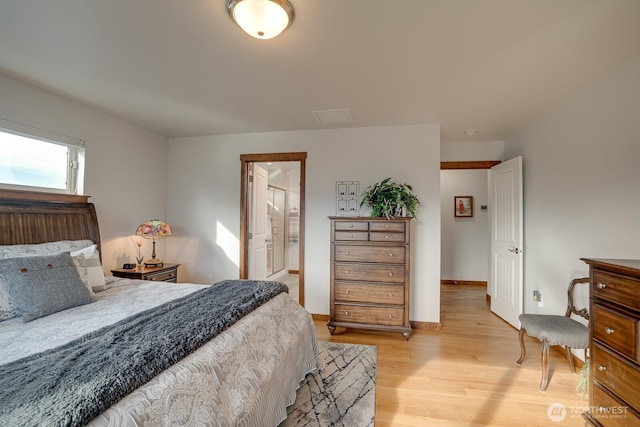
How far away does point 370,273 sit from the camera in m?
3.08

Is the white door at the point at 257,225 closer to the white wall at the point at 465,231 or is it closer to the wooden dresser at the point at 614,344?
the wooden dresser at the point at 614,344

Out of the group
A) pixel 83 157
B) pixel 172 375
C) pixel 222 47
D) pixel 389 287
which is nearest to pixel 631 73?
pixel 389 287

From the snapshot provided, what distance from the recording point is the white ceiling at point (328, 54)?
1547mm

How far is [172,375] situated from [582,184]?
3.33 meters

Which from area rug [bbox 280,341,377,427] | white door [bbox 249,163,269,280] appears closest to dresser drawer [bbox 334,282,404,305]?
area rug [bbox 280,341,377,427]

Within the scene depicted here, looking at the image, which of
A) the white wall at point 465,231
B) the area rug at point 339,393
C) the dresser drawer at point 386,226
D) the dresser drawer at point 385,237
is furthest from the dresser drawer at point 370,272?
the white wall at point 465,231

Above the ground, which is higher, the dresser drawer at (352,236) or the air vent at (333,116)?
the air vent at (333,116)

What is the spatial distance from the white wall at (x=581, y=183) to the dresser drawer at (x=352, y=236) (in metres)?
1.89

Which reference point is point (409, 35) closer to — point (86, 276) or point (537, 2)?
point (537, 2)

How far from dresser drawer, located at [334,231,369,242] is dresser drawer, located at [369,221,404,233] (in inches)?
4.1

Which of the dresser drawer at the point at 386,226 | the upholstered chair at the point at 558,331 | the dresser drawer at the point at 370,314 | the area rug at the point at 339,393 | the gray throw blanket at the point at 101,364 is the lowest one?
the area rug at the point at 339,393

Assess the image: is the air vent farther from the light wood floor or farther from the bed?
the light wood floor

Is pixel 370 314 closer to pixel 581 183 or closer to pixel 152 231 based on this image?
pixel 581 183

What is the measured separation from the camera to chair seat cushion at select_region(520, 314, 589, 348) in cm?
215
